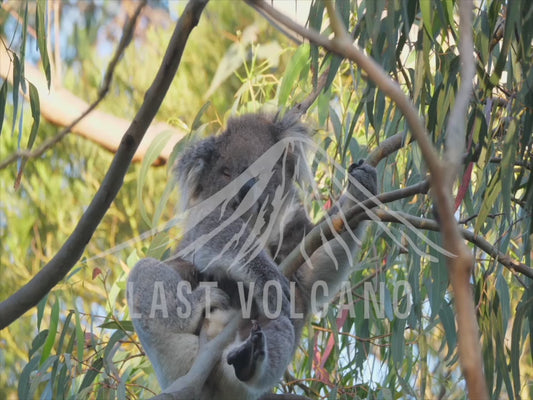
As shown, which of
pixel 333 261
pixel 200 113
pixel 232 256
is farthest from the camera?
pixel 200 113

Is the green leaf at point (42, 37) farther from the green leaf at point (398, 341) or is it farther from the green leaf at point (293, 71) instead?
the green leaf at point (398, 341)

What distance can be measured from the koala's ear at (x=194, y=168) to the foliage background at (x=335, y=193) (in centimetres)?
14

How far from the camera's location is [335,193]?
10.4ft

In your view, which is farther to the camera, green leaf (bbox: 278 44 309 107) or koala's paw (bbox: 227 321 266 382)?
green leaf (bbox: 278 44 309 107)

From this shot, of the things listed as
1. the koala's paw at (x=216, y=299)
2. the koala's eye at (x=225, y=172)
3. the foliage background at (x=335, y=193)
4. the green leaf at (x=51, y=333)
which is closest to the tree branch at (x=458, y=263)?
the foliage background at (x=335, y=193)

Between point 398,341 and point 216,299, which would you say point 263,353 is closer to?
point 216,299

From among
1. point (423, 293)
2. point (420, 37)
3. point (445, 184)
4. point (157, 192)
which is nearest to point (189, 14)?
point (420, 37)

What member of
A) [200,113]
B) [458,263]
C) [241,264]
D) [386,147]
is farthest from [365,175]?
[458,263]

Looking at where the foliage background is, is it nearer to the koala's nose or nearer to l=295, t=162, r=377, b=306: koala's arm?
l=295, t=162, r=377, b=306: koala's arm

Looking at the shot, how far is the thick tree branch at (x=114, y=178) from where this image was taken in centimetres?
178

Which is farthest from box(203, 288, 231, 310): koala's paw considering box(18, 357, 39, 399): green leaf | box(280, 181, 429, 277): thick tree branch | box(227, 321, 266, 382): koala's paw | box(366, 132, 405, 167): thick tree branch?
box(18, 357, 39, 399): green leaf

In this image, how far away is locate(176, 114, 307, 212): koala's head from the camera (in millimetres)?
2770

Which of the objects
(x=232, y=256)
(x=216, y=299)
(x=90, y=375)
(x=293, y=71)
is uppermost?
(x=293, y=71)

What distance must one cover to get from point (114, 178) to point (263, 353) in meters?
0.57
